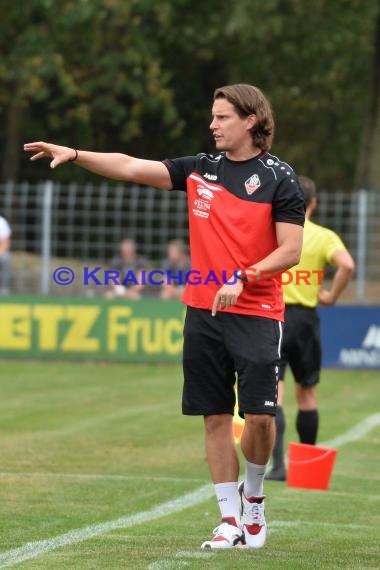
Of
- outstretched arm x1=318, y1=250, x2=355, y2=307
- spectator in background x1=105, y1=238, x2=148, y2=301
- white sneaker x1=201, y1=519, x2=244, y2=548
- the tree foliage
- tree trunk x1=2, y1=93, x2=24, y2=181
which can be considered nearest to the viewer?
white sneaker x1=201, y1=519, x2=244, y2=548

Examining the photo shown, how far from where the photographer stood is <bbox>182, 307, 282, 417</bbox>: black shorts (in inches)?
256

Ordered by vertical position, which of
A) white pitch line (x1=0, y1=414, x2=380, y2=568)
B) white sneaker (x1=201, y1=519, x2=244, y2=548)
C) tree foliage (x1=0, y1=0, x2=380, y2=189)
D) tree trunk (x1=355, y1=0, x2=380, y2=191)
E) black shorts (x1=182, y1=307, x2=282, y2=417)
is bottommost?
white pitch line (x1=0, y1=414, x2=380, y2=568)

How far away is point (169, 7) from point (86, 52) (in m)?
2.96

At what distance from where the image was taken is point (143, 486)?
29.5ft

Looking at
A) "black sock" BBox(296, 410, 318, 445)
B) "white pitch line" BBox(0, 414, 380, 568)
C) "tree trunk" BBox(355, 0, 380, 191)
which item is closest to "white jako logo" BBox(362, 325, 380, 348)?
→ "tree trunk" BBox(355, 0, 380, 191)

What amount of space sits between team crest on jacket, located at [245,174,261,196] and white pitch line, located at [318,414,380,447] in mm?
5405

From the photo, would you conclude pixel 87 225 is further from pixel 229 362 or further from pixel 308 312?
pixel 229 362

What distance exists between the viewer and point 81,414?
1365cm

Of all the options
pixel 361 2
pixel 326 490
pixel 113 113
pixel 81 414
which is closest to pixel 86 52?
pixel 113 113

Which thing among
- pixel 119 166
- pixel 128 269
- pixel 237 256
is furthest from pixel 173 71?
pixel 237 256

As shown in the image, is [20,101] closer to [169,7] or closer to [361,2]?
[169,7]

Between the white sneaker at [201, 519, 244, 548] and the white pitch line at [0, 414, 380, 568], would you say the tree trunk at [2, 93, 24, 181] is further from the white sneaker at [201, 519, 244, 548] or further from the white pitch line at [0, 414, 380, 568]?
the white sneaker at [201, 519, 244, 548]

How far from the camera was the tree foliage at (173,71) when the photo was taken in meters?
32.5

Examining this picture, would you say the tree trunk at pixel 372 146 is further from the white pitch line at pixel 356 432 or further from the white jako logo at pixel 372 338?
the white pitch line at pixel 356 432
